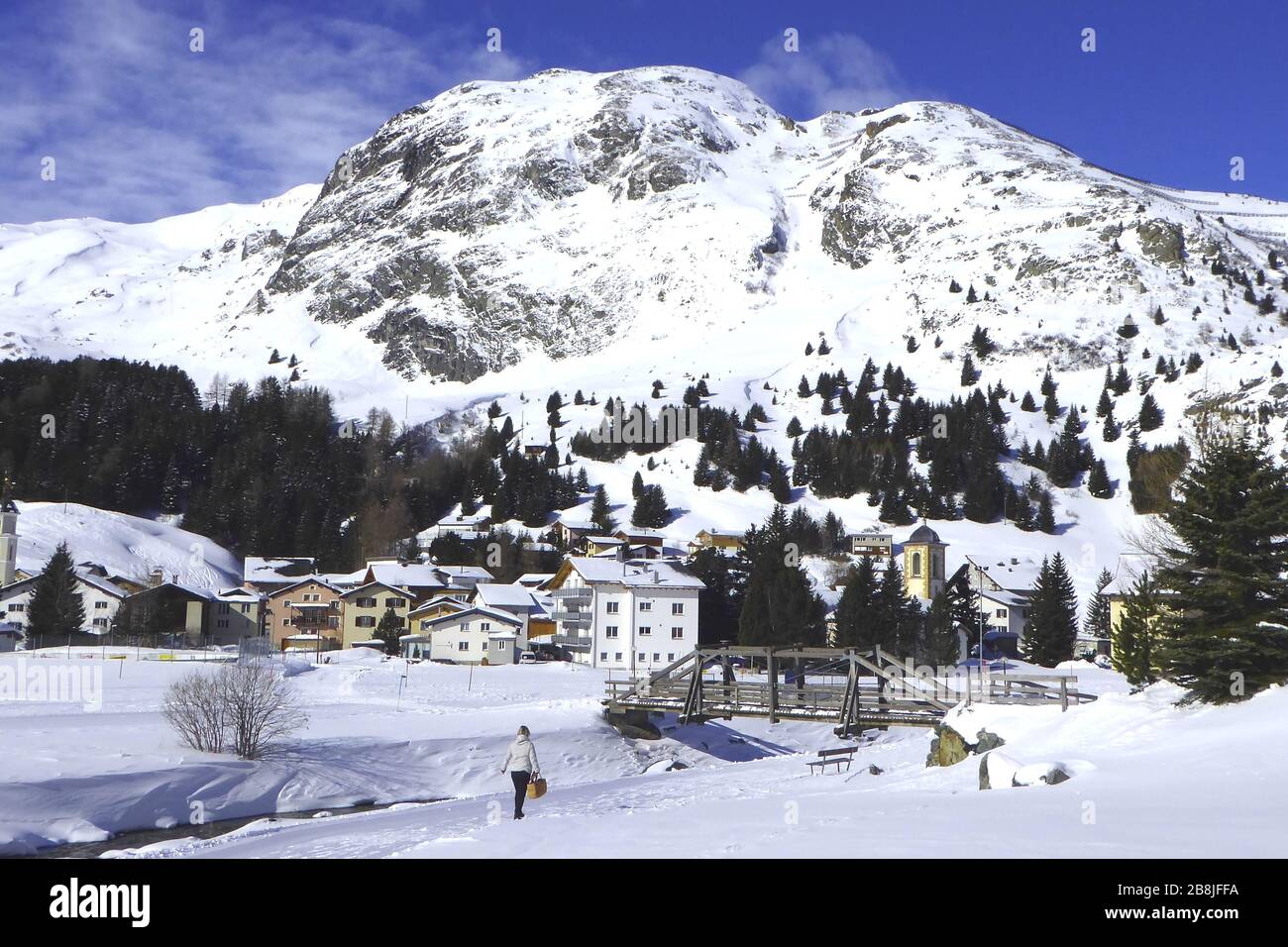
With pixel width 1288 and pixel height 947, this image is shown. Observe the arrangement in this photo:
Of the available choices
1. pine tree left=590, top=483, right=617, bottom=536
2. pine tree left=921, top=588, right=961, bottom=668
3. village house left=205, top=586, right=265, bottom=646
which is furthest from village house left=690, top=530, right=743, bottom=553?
village house left=205, top=586, right=265, bottom=646

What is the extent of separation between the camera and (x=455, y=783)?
3644cm

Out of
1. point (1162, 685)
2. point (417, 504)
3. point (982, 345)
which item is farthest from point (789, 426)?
point (1162, 685)

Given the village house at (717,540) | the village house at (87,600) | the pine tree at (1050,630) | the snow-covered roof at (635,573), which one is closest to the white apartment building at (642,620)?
the snow-covered roof at (635,573)

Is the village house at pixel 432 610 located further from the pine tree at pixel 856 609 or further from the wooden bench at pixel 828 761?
the wooden bench at pixel 828 761

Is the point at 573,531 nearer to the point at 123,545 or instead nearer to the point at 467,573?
the point at 467,573

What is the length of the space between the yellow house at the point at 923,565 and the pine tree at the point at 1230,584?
238 feet

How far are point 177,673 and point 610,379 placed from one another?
4941 inches

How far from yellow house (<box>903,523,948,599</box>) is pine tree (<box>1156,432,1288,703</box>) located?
2852 inches

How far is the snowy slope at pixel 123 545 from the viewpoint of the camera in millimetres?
97562

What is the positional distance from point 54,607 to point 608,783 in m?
58.3

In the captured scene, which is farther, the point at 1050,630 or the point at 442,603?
the point at 442,603

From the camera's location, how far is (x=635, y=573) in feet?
248

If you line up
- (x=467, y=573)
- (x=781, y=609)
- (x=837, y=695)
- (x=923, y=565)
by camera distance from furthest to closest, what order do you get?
(x=467, y=573), (x=923, y=565), (x=781, y=609), (x=837, y=695)

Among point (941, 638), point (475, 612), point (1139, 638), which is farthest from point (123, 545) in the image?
point (1139, 638)
